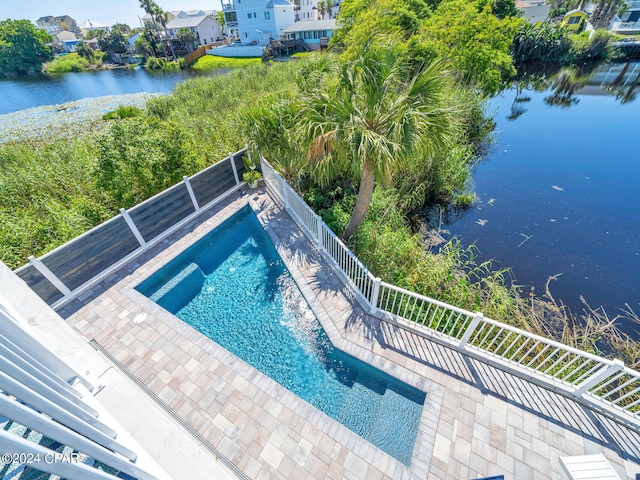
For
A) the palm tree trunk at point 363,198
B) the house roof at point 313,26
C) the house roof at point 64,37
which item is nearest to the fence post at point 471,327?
the palm tree trunk at point 363,198

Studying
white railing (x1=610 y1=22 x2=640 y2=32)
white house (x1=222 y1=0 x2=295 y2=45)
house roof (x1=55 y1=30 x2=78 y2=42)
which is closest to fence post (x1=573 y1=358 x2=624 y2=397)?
white house (x1=222 y1=0 x2=295 y2=45)

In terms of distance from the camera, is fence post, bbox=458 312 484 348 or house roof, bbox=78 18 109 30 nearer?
fence post, bbox=458 312 484 348

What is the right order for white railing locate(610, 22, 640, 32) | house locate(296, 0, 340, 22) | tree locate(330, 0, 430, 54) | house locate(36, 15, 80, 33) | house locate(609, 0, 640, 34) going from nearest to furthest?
1. tree locate(330, 0, 430, 54)
2. house locate(609, 0, 640, 34)
3. white railing locate(610, 22, 640, 32)
4. house locate(296, 0, 340, 22)
5. house locate(36, 15, 80, 33)

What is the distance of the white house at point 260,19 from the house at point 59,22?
78532 millimetres

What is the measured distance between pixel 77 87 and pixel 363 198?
42827 mm

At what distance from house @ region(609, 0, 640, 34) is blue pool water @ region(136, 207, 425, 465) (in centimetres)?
5743

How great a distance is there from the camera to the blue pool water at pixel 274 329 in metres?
4.31

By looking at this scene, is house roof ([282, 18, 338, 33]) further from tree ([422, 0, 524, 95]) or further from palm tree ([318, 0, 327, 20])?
tree ([422, 0, 524, 95])

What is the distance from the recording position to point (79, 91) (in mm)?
28422

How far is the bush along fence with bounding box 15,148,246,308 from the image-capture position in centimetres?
554

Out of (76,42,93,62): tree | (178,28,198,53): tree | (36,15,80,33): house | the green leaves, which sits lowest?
the green leaves

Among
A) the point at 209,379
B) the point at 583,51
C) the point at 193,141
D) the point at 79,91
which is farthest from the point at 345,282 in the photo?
the point at 583,51

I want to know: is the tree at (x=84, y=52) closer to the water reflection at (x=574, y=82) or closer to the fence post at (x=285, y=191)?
the fence post at (x=285, y=191)

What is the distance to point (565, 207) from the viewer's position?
9.33 metres
